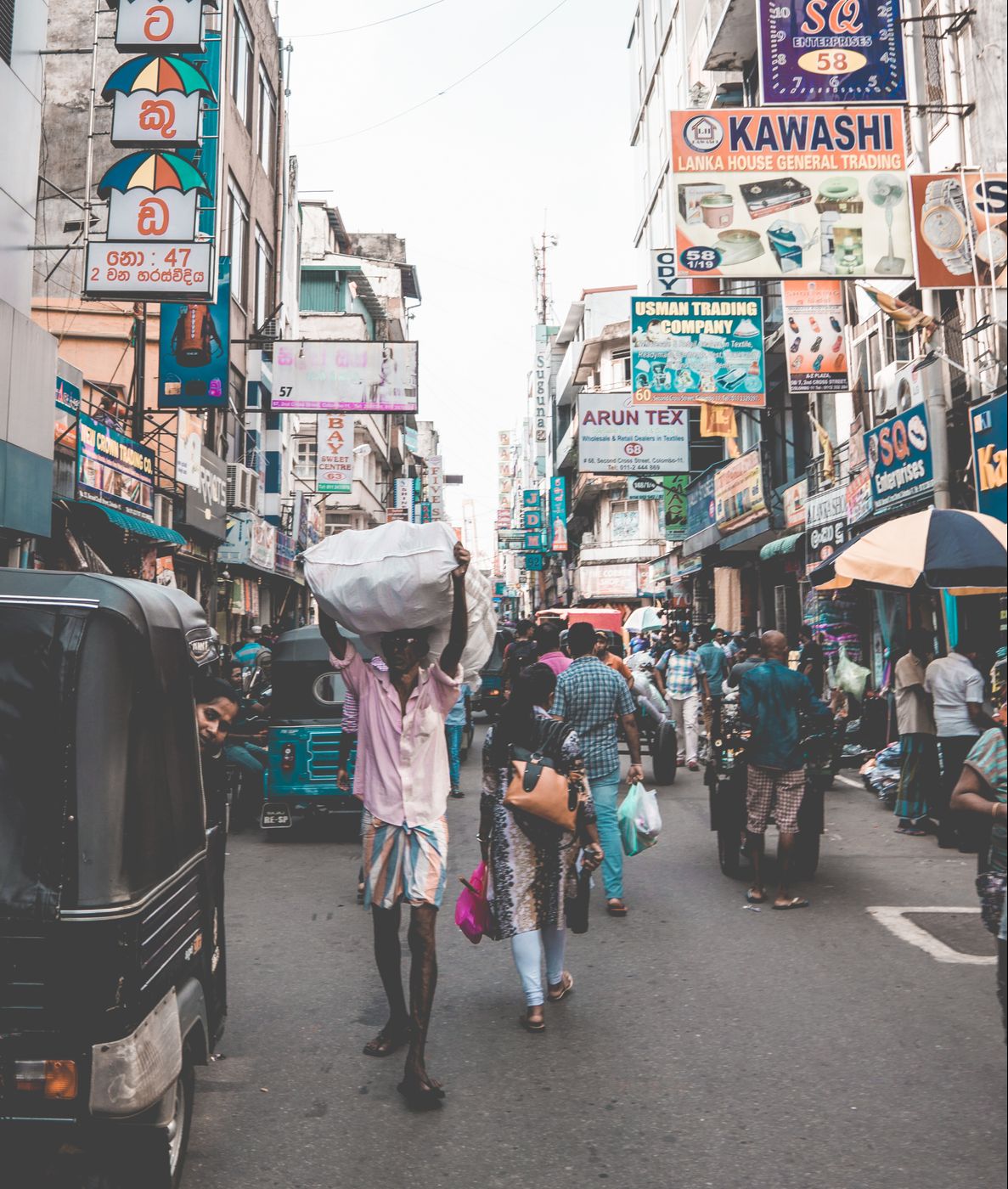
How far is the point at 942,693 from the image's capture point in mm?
9203

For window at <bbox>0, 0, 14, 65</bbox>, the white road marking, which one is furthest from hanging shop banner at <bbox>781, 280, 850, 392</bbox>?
the white road marking

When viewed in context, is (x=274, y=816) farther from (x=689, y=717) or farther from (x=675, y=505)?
(x=675, y=505)

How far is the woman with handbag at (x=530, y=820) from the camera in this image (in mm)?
5098

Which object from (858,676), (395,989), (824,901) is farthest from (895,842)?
(395,989)

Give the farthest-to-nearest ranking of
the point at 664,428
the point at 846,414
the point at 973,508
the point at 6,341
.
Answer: the point at 664,428 → the point at 846,414 → the point at 973,508 → the point at 6,341

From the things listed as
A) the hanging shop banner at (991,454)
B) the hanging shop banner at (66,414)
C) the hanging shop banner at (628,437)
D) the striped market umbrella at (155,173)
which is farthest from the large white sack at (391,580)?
the hanging shop banner at (628,437)

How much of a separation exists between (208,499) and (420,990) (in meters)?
20.0

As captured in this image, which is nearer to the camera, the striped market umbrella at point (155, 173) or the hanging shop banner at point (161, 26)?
the hanging shop banner at point (161, 26)

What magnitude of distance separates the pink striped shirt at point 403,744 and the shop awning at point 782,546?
17320 mm

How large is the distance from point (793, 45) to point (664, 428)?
12.5 metres

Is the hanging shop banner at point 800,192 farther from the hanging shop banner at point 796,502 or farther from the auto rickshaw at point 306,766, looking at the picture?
the hanging shop banner at point 796,502

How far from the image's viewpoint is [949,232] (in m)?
11.7

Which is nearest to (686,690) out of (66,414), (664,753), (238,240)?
(664,753)

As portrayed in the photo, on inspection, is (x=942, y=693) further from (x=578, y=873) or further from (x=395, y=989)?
(x=395, y=989)
